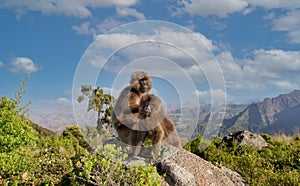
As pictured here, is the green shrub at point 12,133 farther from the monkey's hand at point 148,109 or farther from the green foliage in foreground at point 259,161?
the green foliage in foreground at point 259,161

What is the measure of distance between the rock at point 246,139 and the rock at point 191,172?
15.6 feet

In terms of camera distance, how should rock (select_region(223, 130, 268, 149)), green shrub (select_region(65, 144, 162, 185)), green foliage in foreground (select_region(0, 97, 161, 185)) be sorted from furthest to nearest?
1. rock (select_region(223, 130, 268, 149))
2. green foliage in foreground (select_region(0, 97, 161, 185))
3. green shrub (select_region(65, 144, 162, 185))

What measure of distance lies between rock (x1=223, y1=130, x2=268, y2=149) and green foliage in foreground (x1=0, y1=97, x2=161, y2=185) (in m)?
6.82

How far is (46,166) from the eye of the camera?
8.26 m

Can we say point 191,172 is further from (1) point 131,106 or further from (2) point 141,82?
(2) point 141,82

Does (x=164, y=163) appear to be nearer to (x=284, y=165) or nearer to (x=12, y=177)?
(x=12, y=177)

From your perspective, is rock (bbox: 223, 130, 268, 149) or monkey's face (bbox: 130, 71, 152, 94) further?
rock (bbox: 223, 130, 268, 149)

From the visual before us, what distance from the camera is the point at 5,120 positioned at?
27.5 feet

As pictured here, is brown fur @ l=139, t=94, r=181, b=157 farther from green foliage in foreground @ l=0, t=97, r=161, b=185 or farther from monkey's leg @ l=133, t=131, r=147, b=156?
green foliage in foreground @ l=0, t=97, r=161, b=185

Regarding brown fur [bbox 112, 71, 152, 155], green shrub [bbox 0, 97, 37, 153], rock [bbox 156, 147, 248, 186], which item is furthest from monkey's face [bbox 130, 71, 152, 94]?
green shrub [bbox 0, 97, 37, 153]

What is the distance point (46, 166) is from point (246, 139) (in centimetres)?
773

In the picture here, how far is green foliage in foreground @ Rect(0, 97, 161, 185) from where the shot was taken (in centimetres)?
582

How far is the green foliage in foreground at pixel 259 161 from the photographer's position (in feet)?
26.2

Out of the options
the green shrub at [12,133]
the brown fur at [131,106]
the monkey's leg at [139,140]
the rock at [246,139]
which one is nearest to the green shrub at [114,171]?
the monkey's leg at [139,140]
